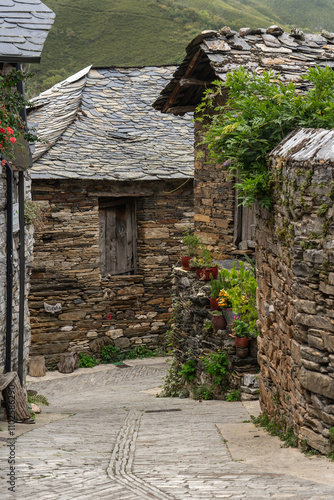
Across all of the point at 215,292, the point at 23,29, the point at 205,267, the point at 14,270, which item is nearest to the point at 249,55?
the point at 205,267

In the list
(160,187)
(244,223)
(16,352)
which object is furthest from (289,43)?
(16,352)

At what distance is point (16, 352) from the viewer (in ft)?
23.6

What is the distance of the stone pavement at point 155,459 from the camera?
11.9 feet

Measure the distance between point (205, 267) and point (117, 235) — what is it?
4386 mm

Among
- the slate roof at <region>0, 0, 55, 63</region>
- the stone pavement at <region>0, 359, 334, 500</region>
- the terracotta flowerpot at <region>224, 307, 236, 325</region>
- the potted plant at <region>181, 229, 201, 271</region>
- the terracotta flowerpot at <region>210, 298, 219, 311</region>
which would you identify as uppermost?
the slate roof at <region>0, 0, 55, 63</region>

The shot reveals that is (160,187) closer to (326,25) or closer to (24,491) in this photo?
(24,491)

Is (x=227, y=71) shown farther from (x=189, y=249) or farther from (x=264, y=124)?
(x=264, y=124)

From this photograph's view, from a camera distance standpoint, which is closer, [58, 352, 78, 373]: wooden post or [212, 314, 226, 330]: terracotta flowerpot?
[212, 314, 226, 330]: terracotta flowerpot

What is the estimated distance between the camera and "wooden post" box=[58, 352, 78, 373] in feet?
39.3

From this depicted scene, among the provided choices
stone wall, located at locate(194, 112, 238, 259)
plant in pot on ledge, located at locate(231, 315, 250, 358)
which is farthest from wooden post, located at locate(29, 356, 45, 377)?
plant in pot on ledge, located at locate(231, 315, 250, 358)

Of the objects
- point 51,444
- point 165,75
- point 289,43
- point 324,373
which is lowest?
point 51,444

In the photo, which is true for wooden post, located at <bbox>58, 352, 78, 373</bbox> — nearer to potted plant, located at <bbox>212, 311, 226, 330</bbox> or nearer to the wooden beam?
potted plant, located at <bbox>212, 311, 226, 330</bbox>

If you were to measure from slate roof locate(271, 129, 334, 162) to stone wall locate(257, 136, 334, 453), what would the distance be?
0.14 feet

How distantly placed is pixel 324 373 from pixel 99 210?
8925 millimetres
